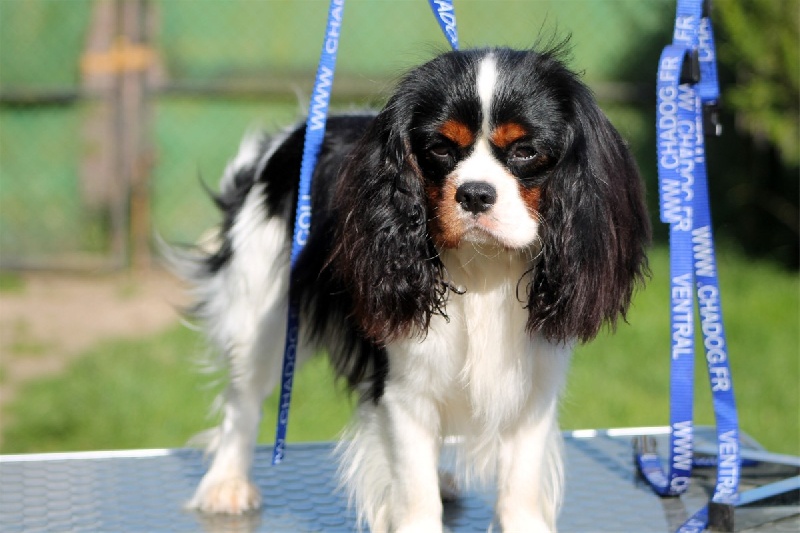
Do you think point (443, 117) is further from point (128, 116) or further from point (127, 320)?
point (128, 116)

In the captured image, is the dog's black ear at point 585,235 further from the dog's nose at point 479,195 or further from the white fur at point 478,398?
the dog's nose at point 479,195

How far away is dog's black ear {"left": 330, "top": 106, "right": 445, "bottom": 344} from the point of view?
2.87m

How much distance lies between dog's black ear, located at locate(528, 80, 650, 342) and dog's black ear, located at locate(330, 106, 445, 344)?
0.29 meters

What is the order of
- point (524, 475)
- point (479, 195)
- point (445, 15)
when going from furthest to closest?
point (445, 15), point (524, 475), point (479, 195)

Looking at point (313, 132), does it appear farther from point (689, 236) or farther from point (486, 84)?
point (689, 236)

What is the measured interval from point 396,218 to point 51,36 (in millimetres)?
6765

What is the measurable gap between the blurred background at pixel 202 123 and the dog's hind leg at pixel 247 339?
3.80m

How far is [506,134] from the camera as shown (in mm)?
2746

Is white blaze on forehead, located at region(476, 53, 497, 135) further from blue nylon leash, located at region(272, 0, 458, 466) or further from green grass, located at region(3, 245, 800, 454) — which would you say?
green grass, located at region(3, 245, 800, 454)

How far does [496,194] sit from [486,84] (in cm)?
27

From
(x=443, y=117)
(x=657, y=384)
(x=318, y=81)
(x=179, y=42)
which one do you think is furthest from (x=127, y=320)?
(x=443, y=117)

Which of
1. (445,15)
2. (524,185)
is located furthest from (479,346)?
(445,15)

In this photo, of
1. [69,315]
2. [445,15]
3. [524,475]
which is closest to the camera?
[524,475]

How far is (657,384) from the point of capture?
7.17 metres
